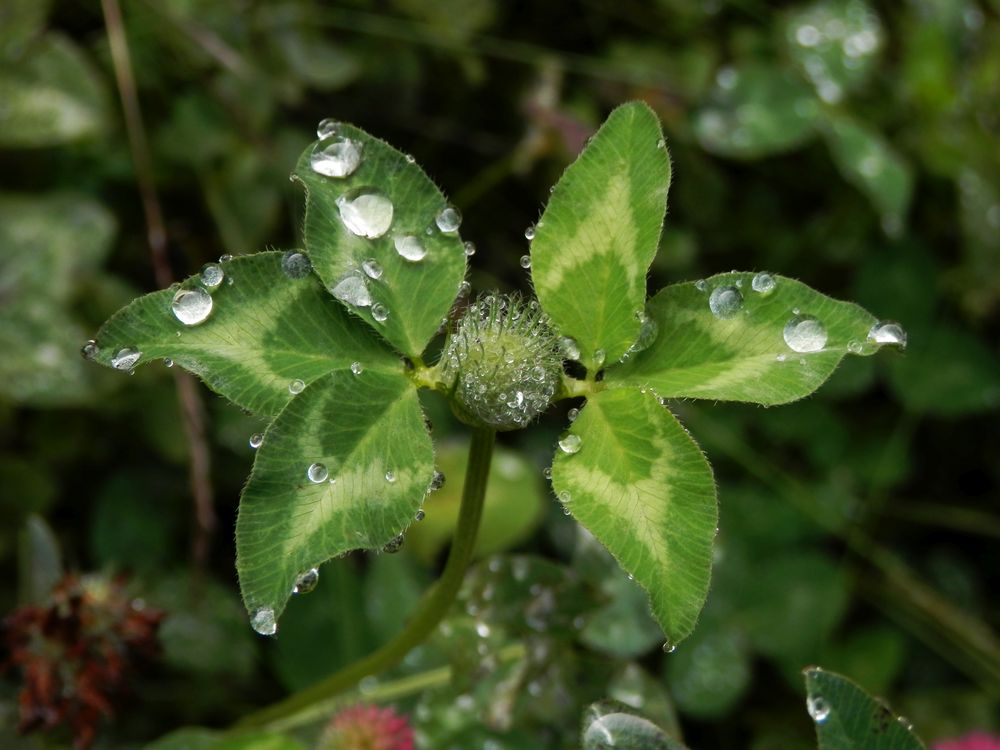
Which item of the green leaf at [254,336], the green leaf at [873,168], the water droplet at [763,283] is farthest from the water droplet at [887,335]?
the green leaf at [873,168]

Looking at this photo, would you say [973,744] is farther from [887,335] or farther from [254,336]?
[254,336]

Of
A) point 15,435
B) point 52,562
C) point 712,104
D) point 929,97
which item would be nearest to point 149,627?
point 52,562

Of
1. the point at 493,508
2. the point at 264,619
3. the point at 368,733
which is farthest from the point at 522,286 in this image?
the point at 264,619

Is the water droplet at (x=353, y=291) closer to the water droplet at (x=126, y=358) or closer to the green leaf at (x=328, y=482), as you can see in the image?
the green leaf at (x=328, y=482)

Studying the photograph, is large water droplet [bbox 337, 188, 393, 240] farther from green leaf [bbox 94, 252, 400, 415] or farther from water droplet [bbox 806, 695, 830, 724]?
water droplet [bbox 806, 695, 830, 724]

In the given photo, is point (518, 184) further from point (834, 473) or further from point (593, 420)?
point (593, 420)

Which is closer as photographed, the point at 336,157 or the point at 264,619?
the point at 264,619
